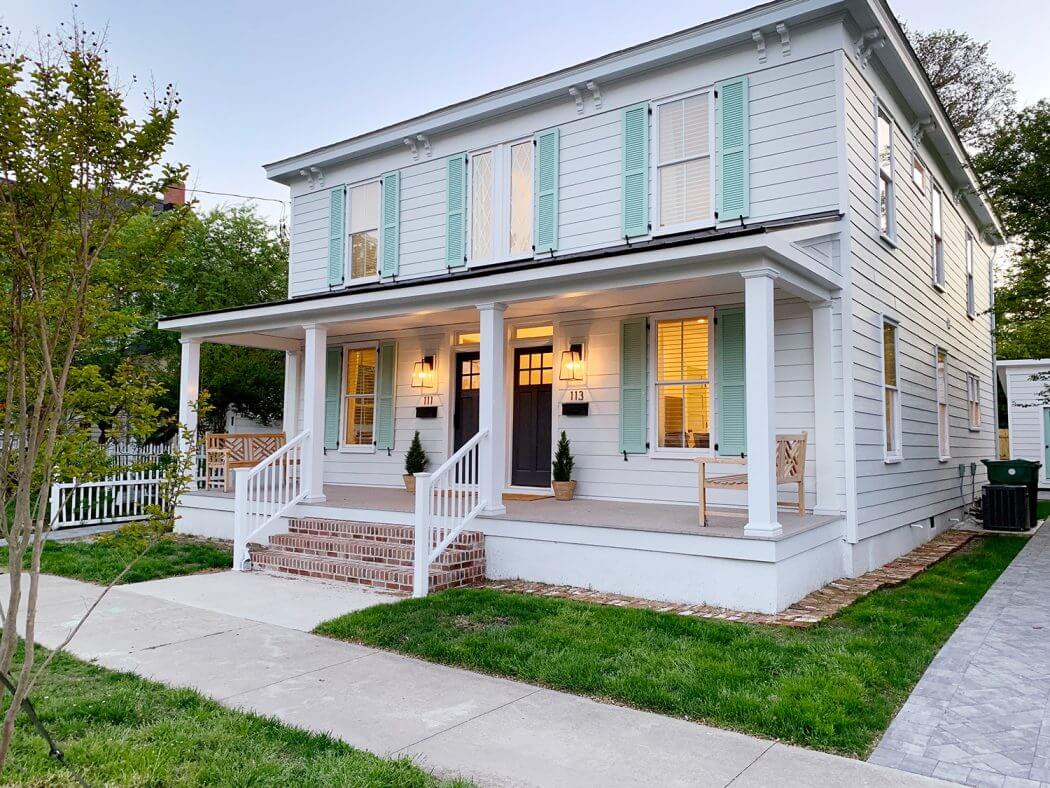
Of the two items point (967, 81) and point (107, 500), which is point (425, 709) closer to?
point (107, 500)

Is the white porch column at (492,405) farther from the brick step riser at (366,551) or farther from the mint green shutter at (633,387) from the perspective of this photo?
the mint green shutter at (633,387)

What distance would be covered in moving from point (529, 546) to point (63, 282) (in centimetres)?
519

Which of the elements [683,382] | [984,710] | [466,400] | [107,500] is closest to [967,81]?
[683,382]

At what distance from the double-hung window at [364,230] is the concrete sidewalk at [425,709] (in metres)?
6.22

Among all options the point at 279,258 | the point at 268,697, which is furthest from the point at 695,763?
the point at 279,258

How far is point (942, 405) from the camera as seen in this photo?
1127cm

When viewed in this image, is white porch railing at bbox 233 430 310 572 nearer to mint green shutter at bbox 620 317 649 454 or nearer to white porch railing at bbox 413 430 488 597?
white porch railing at bbox 413 430 488 597

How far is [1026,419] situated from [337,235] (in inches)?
712

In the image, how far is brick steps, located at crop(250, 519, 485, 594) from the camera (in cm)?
692

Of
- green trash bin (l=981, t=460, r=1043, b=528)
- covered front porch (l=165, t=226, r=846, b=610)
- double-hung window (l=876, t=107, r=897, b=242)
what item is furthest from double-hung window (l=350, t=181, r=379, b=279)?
green trash bin (l=981, t=460, r=1043, b=528)

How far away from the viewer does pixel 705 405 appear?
8.19 meters

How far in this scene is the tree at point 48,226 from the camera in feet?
8.08

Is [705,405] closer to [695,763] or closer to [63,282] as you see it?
[695,763]

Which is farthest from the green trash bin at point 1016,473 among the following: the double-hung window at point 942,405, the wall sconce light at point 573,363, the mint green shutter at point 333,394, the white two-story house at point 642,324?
the mint green shutter at point 333,394
